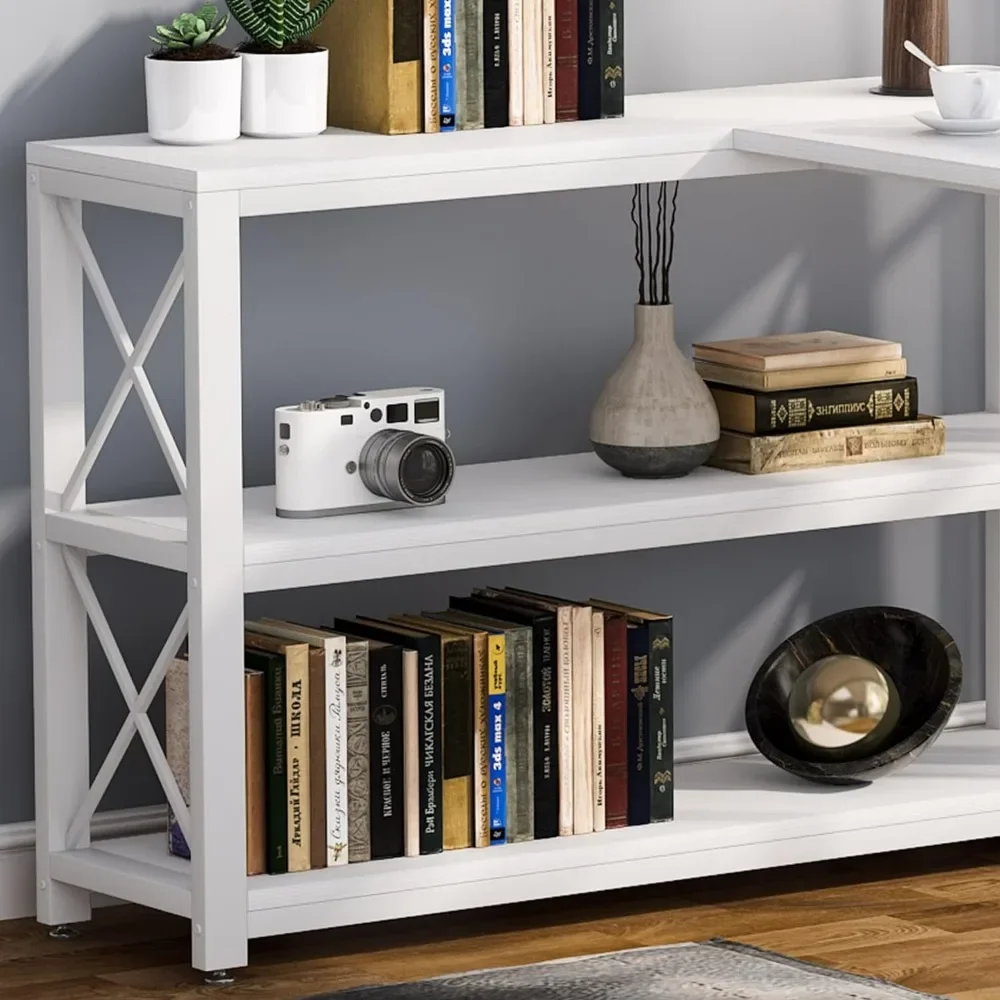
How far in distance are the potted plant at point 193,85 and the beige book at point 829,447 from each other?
0.75m

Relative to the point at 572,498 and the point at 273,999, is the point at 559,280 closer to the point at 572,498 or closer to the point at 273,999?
the point at 572,498

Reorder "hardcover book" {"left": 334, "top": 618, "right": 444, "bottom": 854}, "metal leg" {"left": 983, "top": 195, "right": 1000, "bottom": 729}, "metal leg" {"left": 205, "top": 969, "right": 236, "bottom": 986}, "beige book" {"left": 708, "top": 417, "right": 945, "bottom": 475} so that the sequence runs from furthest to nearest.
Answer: "metal leg" {"left": 983, "top": 195, "right": 1000, "bottom": 729}
"beige book" {"left": 708, "top": 417, "right": 945, "bottom": 475}
"hardcover book" {"left": 334, "top": 618, "right": 444, "bottom": 854}
"metal leg" {"left": 205, "top": 969, "right": 236, "bottom": 986}

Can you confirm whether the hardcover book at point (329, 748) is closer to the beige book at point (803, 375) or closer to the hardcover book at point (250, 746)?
the hardcover book at point (250, 746)

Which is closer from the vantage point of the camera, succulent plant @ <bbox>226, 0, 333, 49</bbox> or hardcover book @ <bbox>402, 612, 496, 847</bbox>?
succulent plant @ <bbox>226, 0, 333, 49</bbox>

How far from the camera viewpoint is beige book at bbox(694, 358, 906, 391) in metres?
3.27

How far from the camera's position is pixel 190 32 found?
292 centimetres

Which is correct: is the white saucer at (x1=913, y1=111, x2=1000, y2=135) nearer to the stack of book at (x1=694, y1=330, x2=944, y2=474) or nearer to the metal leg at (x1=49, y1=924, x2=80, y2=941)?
the stack of book at (x1=694, y1=330, x2=944, y2=474)

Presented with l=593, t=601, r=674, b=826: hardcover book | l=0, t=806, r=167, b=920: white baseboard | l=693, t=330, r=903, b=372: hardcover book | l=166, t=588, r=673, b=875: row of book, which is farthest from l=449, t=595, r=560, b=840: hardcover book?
l=0, t=806, r=167, b=920: white baseboard

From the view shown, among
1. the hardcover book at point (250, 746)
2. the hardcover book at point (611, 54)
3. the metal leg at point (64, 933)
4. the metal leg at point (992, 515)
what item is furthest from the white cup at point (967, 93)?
the metal leg at point (64, 933)

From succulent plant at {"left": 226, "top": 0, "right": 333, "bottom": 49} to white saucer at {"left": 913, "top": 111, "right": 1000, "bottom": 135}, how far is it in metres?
0.70

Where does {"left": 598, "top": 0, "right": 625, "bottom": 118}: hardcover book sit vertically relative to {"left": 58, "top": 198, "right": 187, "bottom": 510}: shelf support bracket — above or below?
above

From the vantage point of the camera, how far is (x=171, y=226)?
319 centimetres

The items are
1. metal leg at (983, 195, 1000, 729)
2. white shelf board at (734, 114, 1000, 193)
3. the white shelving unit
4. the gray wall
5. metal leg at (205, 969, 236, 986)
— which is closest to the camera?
white shelf board at (734, 114, 1000, 193)

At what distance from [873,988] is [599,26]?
1.15 m
